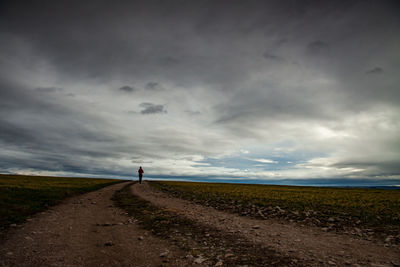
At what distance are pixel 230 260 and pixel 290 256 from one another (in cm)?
204

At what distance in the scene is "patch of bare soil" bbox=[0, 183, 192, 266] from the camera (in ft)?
21.7

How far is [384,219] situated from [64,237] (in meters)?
18.3

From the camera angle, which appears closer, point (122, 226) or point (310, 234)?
point (310, 234)

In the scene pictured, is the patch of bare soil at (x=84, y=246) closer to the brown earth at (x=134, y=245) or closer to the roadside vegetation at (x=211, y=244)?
the brown earth at (x=134, y=245)

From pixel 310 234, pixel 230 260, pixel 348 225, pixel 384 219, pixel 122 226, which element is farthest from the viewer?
pixel 384 219

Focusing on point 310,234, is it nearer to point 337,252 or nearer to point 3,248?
point 337,252

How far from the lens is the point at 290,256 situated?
697cm

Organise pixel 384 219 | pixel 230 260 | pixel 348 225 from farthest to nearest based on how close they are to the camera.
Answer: pixel 384 219 → pixel 348 225 → pixel 230 260

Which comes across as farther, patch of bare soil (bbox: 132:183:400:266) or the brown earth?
patch of bare soil (bbox: 132:183:400:266)

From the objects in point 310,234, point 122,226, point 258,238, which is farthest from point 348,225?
point 122,226

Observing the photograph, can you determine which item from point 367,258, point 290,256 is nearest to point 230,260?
point 290,256

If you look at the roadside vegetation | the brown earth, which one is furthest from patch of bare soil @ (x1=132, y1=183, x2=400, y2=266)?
the roadside vegetation

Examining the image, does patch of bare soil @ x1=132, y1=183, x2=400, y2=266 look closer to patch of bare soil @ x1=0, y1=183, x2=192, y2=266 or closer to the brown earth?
the brown earth

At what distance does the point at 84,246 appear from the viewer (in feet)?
26.1
